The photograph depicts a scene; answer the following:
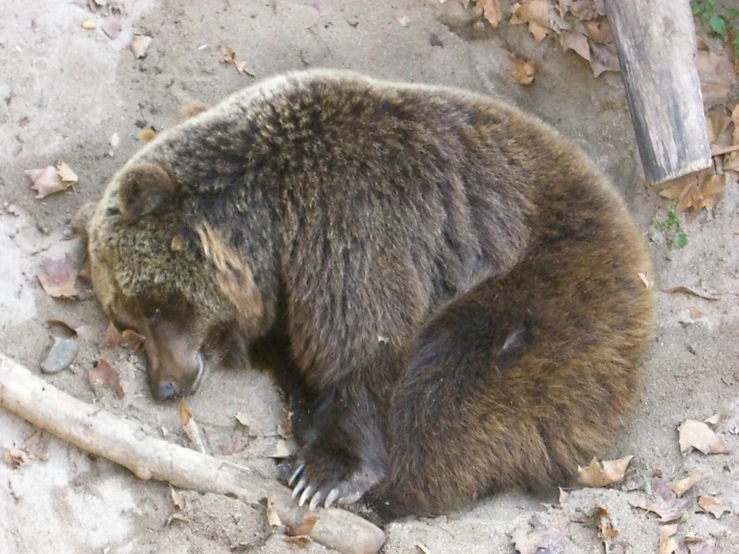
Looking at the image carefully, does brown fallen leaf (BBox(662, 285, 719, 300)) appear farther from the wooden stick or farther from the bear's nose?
the bear's nose

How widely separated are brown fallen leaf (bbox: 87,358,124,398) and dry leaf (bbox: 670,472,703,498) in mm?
2655

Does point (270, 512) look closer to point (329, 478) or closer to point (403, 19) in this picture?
point (329, 478)

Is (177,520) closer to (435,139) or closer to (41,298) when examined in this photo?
(41,298)

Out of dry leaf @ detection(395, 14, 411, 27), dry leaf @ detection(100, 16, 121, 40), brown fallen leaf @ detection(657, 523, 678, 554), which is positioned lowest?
brown fallen leaf @ detection(657, 523, 678, 554)

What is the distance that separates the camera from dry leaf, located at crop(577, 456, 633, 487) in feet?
14.0

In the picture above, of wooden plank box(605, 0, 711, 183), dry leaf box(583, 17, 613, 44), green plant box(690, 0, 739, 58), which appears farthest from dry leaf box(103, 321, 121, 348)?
green plant box(690, 0, 739, 58)

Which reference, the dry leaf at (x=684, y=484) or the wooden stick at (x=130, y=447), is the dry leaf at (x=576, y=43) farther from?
the wooden stick at (x=130, y=447)

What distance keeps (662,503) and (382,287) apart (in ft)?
5.33

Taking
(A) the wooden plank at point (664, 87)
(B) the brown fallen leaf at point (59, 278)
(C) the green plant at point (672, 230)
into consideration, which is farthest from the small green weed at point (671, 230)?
(B) the brown fallen leaf at point (59, 278)

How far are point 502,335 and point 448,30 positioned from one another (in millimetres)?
2649

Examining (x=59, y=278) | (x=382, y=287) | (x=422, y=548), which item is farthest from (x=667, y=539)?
(x=59, y=278)

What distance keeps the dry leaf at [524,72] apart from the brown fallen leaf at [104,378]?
3.35m

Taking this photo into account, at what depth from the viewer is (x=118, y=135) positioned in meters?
5.23

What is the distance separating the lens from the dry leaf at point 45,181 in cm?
483
